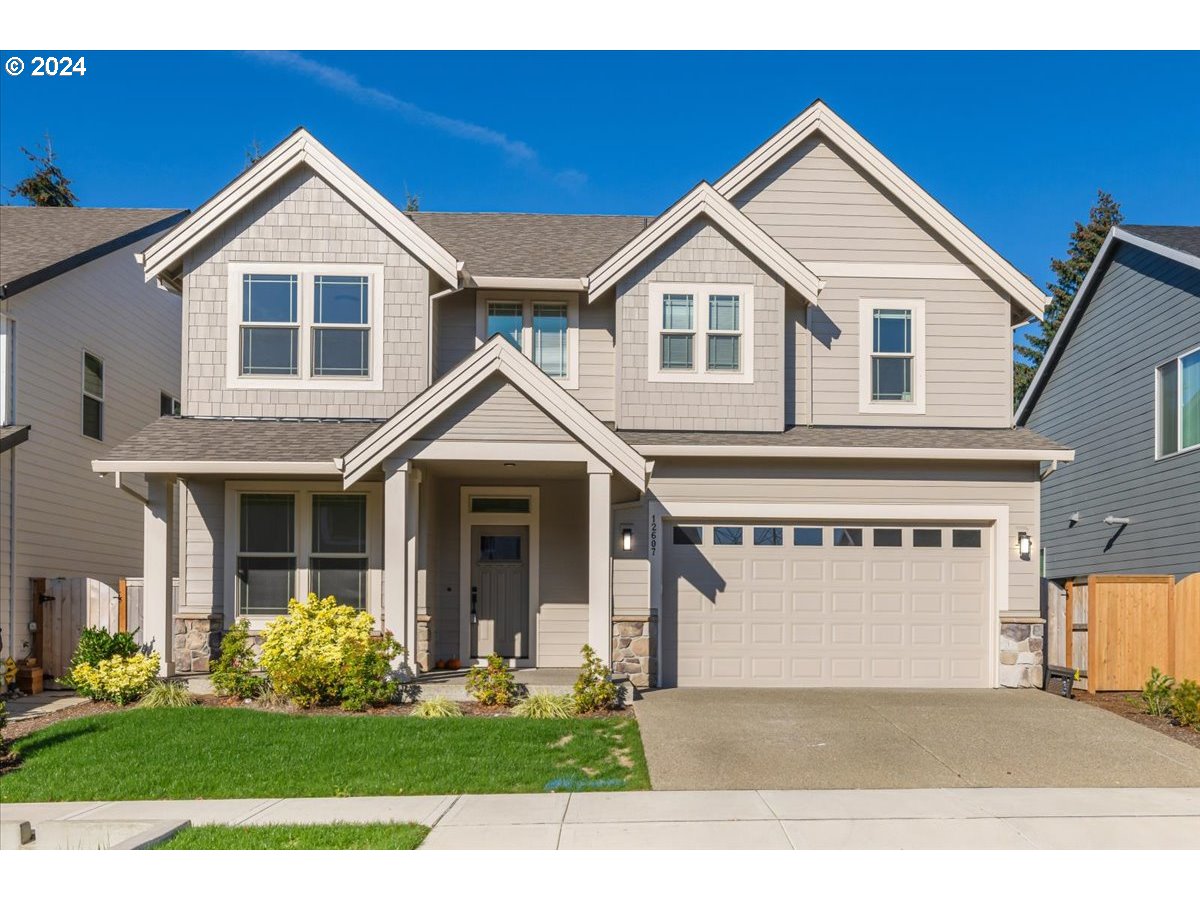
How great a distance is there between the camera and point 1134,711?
12172mm

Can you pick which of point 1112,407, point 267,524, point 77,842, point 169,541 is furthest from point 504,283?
point 1112,407

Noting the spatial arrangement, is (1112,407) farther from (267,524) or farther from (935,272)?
(267,524)

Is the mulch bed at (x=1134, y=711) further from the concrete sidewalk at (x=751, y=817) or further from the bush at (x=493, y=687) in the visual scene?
the bush at (x=493, y=687)

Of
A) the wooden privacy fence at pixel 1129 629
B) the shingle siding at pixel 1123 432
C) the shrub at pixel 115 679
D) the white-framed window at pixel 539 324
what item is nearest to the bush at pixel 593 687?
the white-framed window at pixel 539 324

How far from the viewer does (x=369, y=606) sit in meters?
14.2

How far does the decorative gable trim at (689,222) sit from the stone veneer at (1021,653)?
520 centimetres

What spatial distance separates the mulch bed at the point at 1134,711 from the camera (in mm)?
11102

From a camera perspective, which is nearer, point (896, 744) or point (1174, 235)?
point (896, 744)

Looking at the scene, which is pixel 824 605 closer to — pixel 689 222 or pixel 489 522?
pixel 489 522

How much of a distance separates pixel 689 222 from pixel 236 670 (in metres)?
8.00

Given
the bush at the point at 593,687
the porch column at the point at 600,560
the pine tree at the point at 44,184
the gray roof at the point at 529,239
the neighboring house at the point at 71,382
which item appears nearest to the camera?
the bush at the point at 593,687

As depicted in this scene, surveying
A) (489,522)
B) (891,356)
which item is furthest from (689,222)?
(489,522)

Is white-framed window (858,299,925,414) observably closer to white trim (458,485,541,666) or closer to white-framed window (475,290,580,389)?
white-framed window (475,290,580,389)

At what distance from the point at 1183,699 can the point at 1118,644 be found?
1.64m
